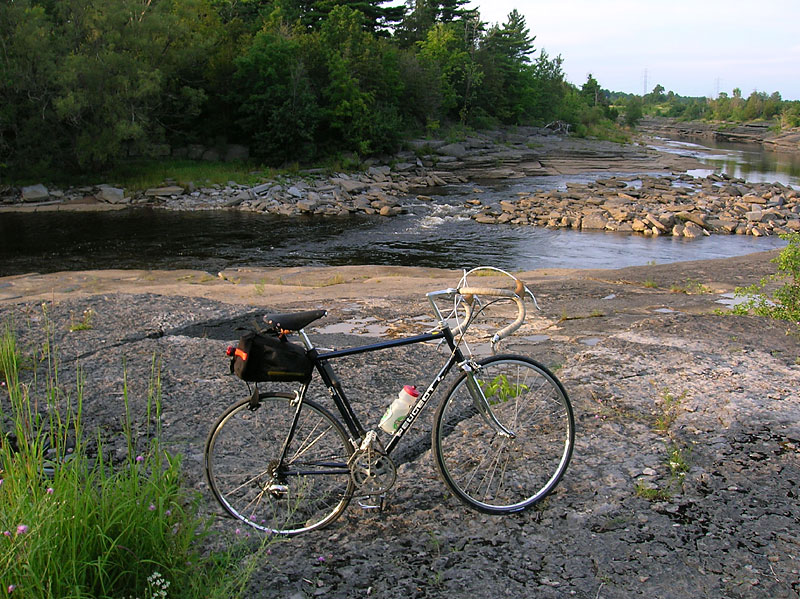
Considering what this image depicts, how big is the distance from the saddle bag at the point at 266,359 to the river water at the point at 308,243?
14487mm

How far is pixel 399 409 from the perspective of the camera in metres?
3.13

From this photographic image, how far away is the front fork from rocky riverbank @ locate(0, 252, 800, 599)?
43cm

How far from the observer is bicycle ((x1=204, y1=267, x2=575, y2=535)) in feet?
→ 10.0

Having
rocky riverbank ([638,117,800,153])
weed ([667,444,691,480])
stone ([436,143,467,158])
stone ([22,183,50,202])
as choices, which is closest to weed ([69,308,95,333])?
weed ([667,444,691,480])

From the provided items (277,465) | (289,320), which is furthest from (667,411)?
(289,320)

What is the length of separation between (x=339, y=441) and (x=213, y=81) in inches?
1493

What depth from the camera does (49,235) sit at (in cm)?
2191

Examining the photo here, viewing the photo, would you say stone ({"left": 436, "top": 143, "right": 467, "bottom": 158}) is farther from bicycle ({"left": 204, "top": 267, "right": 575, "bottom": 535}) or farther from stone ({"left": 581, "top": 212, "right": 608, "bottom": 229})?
bicycle ({"left": 204, "top": 267, "right": 575, "bottom": 535})

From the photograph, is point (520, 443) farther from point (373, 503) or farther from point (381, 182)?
point (381, 182)

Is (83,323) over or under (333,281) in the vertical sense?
over

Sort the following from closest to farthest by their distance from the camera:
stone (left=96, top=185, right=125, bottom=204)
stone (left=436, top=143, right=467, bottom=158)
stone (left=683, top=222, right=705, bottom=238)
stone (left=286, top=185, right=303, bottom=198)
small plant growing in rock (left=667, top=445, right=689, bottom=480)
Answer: small plant growing in rock (left=667, top=445, right=689, bottom=480) → stone (left=683, top=222, right=705, bottom=238) → stone (left=96, top=185, right=125, bottom=204) → stone (left=286, top=185, right=303, bottom=198) → stone (left=436, top=143, right=467, bottom=158)

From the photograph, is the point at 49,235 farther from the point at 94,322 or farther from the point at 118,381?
the point at 118,381

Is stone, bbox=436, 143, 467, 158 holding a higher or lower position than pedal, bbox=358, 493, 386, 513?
higher

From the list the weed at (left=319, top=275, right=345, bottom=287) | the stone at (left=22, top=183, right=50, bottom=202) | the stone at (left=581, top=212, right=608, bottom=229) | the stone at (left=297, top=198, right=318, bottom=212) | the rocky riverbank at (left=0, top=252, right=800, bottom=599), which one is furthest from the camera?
the stone at (left=22, top=183, right=50, bottom=202)
